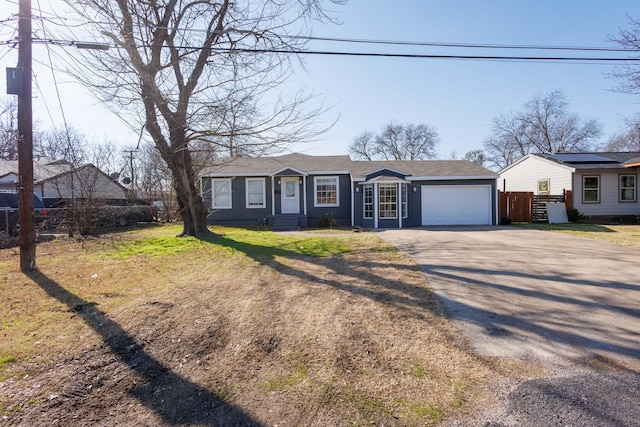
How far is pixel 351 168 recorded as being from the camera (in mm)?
18688

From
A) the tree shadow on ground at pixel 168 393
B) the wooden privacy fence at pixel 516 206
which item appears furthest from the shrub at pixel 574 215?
the tree shadow on ground at pixel 168 393

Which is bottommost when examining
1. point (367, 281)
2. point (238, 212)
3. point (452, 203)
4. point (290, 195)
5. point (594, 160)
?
point (367, 281)

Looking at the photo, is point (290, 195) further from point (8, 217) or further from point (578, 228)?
point (578, 228)

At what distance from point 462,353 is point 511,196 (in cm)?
1827

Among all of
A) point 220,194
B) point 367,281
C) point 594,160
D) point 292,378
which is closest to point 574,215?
point 594,160

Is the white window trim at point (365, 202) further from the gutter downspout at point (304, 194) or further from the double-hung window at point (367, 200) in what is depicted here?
the gutter downspout at point (304, 194)

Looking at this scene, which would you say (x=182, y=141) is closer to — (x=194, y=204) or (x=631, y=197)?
(x=194, y=204)

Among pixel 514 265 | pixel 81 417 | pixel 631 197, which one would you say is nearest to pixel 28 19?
pixel 81 417

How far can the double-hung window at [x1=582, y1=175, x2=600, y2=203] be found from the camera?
1877cm

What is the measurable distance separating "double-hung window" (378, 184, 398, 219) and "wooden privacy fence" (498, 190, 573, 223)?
252 inches

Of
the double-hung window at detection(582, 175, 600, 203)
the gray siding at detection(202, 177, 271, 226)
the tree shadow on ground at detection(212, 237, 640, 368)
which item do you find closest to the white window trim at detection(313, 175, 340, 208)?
the gray siding at detection(202, 177, 271, 226)

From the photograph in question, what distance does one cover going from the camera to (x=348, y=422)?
2295 millimetres

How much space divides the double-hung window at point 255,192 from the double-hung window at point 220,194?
1.10m

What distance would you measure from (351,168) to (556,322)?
49.8ft
